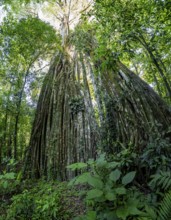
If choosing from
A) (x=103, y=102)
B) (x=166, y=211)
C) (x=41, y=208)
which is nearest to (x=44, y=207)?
(x=41, y=208)

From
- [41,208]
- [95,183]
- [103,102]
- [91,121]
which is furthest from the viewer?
[91,121]

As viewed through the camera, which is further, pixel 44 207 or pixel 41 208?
pixel 41 208

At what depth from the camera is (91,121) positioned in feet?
16.7

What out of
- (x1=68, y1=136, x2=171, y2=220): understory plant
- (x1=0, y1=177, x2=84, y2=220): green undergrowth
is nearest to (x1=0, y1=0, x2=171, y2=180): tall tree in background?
(x1=68, y1=136, x2=171, y2=220): understory plant

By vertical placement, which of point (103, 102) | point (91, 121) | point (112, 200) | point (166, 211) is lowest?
point (166, 211)

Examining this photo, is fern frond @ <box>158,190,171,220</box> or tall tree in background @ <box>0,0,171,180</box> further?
tall tree in background @ <box>0,0,171,180</box>

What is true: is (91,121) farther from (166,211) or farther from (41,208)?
(166,211)

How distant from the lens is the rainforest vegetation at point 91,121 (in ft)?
8.85

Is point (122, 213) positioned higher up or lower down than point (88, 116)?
lower down

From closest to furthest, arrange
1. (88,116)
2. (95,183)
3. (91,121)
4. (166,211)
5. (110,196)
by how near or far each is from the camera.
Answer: (166,211) < (110,196) < (95,183) < (91,121) < (88,116)

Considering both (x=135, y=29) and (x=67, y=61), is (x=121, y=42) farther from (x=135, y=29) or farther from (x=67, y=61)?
(x=67, y=61)

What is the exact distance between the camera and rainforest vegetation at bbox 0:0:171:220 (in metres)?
2.70

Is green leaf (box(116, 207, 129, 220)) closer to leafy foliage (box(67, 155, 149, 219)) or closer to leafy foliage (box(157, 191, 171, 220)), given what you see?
leafy foliage (box(67, 155, 149, 219))

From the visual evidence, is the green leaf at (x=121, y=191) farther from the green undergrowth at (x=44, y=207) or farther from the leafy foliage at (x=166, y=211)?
the green undergrowth at (x=44, y=207)
